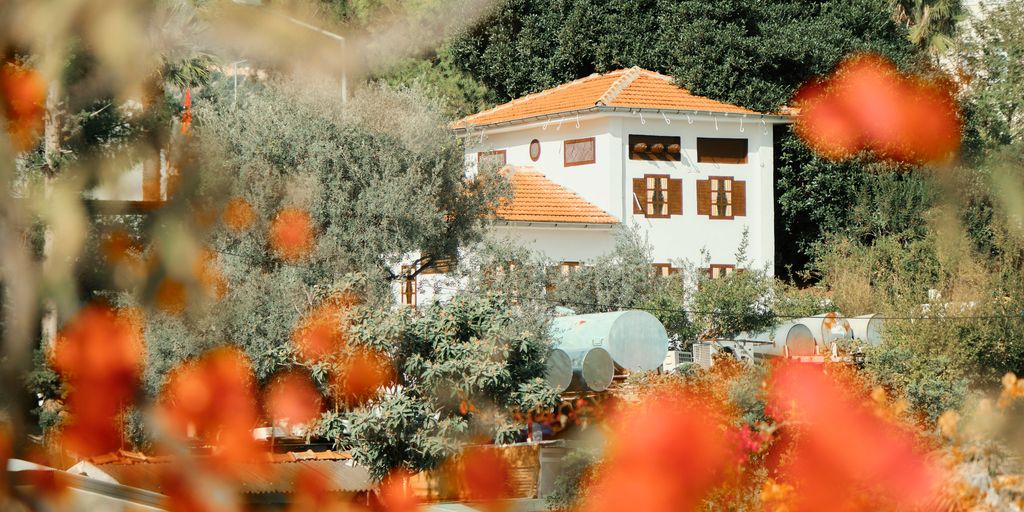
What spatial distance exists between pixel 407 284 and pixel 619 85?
10.9 metres

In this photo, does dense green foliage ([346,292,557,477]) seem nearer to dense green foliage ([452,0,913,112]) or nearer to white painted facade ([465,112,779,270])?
white painted facade ([465,112,779,270])

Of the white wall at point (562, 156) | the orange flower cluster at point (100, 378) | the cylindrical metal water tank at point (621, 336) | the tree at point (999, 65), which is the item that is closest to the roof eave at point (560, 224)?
the white wall at point (562, 156)

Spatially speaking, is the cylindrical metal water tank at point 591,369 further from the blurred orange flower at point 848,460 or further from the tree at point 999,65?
the tree at point 999,65

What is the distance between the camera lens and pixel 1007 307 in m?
18.3

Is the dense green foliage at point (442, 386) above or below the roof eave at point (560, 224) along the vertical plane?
below

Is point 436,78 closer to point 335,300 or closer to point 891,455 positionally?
point 335,300

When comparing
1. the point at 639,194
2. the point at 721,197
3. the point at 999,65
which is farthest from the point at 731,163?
the point at 999,65

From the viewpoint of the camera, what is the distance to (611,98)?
91.6 ft

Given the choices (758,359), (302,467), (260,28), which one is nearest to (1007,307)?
(758,359)

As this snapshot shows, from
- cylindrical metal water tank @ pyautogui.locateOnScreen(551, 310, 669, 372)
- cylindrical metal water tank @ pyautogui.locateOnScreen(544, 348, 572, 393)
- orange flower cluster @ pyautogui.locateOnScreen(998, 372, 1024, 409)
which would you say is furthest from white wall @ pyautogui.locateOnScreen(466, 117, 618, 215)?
orange flower cluster @ pyautogui.locateOnScreen(998, 372, 1024, 409)

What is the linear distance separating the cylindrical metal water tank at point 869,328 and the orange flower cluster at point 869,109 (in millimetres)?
6588

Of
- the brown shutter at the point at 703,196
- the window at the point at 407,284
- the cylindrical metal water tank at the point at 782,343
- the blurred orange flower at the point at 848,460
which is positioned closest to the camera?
the blurred orange flower at the point at 848,460

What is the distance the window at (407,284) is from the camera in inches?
754

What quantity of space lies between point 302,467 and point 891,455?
31.5ft
